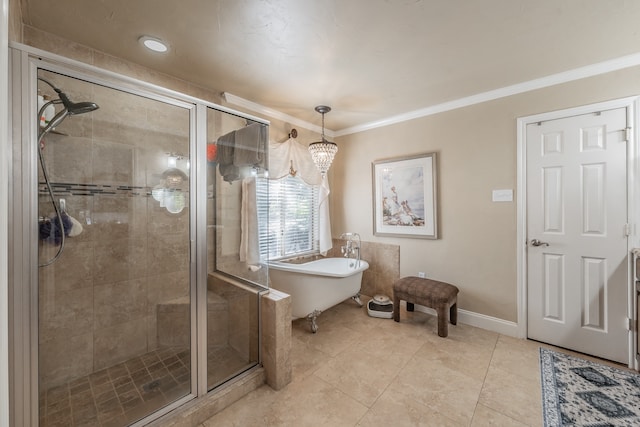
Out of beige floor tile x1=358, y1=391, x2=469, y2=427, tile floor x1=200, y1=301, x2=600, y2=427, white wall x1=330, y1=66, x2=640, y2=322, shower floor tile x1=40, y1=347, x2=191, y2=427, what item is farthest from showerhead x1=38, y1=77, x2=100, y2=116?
white wall x1=330, y1=66, x2=640, y2=322

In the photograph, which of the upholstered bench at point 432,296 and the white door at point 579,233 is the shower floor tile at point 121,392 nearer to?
the upholstered bench at point 432,296

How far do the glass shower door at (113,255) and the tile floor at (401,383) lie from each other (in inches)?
27.9

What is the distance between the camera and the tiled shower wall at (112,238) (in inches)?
67.6

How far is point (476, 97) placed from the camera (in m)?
2.71

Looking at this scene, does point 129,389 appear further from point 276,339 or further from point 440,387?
point 440,387

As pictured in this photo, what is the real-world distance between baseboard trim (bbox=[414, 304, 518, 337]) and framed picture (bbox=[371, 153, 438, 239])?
0.90 meters

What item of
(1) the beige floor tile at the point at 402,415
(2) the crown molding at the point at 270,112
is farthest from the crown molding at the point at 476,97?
(1) the beige floor tile at the point at 402,415

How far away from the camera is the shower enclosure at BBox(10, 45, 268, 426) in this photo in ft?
3.94

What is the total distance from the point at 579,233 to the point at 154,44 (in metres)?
3.74

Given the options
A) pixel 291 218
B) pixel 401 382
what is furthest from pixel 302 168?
pixel 401 382

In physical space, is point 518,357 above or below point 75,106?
below

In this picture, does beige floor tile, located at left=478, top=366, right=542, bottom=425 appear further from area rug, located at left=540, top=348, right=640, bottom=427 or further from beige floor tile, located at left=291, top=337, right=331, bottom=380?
beige floor tile, located at left=291, top=337, right=331, bottom=380

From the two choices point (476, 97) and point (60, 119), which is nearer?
point (60, 119)

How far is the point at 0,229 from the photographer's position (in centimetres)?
62
